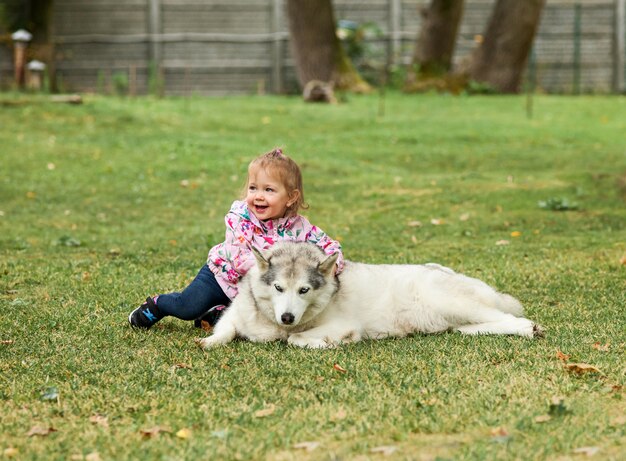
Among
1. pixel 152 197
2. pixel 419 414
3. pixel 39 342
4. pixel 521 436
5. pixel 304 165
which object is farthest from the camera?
pixel 304 165

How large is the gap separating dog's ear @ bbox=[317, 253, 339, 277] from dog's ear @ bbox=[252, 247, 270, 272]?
0.29 metres

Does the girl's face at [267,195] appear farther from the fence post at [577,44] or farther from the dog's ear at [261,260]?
the fence post at [577,44]

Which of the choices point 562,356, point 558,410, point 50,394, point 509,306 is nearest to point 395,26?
point 509,306

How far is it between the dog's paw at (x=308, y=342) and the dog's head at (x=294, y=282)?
79 millimetres

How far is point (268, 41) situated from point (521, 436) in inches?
884

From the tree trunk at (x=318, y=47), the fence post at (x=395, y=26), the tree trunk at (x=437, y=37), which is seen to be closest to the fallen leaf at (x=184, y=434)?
the tree trunk at (x=318, y=47)

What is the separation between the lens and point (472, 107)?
69.0 ft

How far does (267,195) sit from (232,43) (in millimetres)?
20543

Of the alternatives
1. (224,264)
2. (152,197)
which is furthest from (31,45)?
(224,264)

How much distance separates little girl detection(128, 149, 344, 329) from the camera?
588cm

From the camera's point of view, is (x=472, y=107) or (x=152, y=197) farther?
(x=472, y=107)

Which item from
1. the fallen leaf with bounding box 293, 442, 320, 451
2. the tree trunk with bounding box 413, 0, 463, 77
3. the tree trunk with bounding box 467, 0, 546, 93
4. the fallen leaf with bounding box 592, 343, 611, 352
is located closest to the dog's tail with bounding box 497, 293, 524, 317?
the fallen leaf with bounding box 592, 343, 611, 352

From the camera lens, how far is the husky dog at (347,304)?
5.46 meters

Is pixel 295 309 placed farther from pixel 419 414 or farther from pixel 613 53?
pixel 613 53
